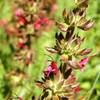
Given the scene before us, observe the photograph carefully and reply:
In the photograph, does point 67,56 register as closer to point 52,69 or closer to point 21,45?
point 52,69

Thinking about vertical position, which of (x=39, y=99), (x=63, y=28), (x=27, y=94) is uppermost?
(x=63, y=28)

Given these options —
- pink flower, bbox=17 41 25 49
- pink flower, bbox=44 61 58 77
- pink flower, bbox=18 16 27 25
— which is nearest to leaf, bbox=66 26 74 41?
pink flower, bbox=44 61 58 77

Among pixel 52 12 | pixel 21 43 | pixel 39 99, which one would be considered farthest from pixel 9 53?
pixel 39 99

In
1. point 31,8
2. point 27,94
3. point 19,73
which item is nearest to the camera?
point 27,94

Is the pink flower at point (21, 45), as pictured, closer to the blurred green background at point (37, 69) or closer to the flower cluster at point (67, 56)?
the blurred green background at point (37, 69)

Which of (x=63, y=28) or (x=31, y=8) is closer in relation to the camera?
(x=63, y=28)

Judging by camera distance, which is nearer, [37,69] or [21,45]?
[37,69]

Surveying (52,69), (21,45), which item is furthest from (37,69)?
(52,69)

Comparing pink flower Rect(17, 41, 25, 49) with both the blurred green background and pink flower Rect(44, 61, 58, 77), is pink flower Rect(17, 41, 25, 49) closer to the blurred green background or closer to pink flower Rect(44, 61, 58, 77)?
the blurred green background

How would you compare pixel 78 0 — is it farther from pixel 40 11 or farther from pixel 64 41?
pixel 40 11

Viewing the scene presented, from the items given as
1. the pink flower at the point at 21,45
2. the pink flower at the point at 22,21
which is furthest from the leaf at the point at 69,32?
the pink flower at the point at 21,45

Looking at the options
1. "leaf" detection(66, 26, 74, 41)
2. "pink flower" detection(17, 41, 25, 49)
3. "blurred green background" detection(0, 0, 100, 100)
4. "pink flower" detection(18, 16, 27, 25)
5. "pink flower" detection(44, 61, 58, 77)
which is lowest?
"blurred green background" detection(0, 0, 100, 100)
